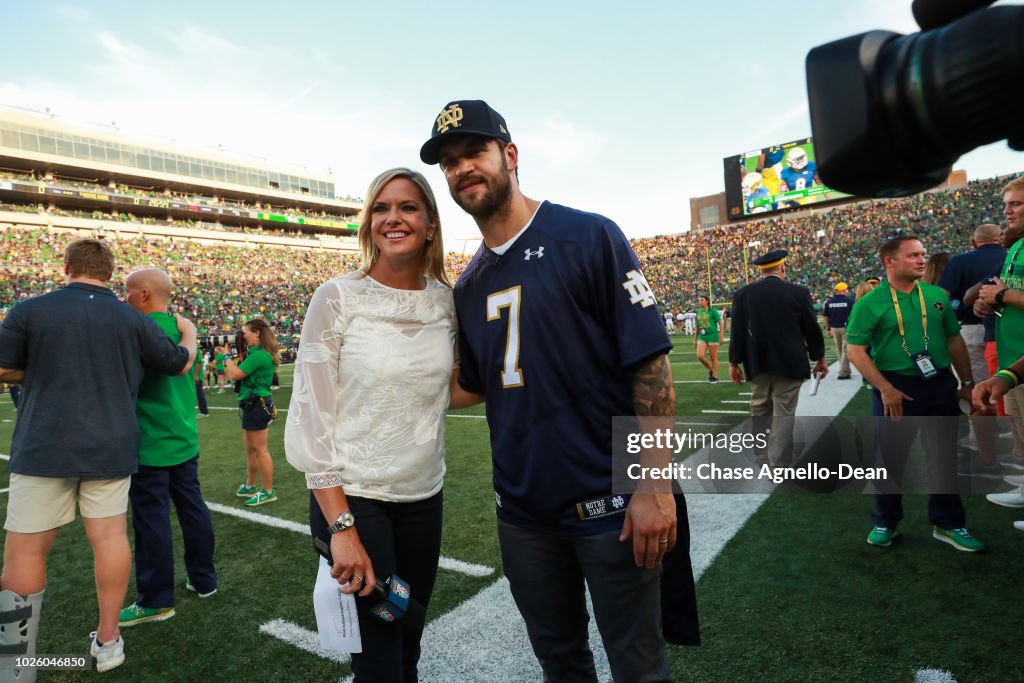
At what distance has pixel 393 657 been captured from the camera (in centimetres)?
176

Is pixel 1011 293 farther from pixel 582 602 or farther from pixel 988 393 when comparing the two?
pixel 582 602

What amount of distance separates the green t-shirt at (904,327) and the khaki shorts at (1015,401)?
0.76 m

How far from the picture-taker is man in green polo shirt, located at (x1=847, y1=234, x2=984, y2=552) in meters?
3.44

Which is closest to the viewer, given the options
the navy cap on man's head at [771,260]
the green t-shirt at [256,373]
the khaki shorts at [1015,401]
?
the khaki shorts at [1015,401]

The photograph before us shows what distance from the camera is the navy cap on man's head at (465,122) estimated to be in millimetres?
1712

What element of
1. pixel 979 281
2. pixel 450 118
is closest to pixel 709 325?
pixel 979 281

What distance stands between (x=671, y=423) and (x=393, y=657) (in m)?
1.17

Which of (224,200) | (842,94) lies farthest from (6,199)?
(842,94)

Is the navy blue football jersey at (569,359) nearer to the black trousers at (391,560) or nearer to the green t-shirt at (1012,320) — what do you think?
the black trousers at (391,560)

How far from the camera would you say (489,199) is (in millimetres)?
1774

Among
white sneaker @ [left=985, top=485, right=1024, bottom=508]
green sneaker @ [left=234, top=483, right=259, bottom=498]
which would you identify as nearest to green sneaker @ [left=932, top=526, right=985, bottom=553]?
white sneaker @ [left=985, top=485, right=1024, bottom=508]

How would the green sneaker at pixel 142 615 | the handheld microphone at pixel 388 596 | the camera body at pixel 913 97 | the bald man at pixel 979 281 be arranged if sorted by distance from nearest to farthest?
the camera body at pixel 913 97, the handheld microphone at pixel 388 596, the green sneaker at pixel 142 615, the bald man at pixel 979 281

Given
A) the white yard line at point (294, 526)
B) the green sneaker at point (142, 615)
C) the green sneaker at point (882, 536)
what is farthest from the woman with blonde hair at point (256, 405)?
the green sneaker at point (882, 536)

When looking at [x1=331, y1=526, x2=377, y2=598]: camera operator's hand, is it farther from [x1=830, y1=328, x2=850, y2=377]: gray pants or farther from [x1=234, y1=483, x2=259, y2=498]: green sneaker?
[x1=830, y1=328, x2=850, y2=377]: gray pants
